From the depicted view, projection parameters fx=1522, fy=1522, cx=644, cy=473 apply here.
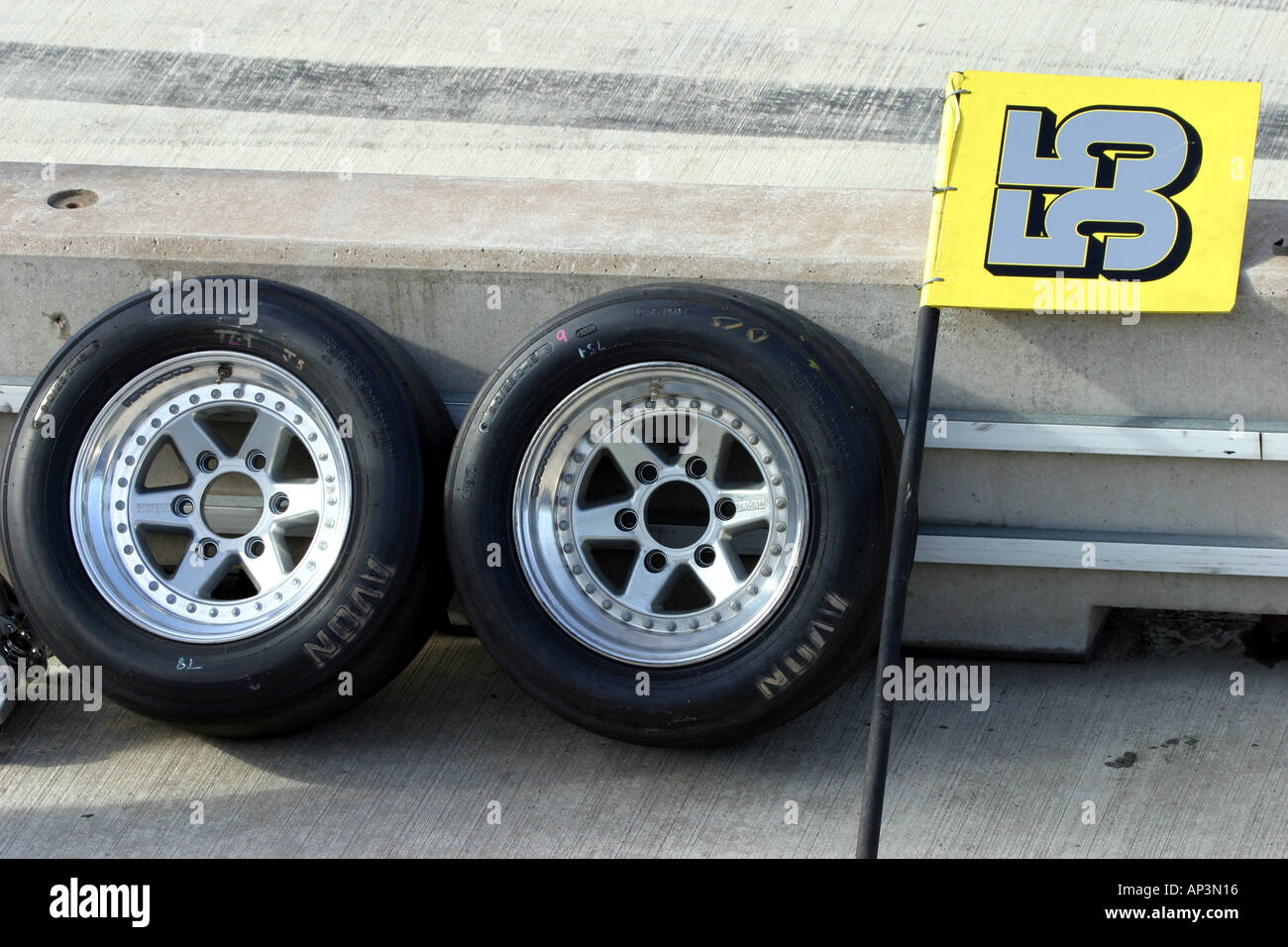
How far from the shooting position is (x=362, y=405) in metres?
4.68

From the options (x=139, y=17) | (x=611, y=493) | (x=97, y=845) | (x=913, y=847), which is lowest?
(x=97, y=845)

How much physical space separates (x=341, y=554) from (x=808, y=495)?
143 cm

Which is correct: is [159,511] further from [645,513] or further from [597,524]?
[645,513]

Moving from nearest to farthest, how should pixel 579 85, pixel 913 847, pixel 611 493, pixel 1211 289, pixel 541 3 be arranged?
1. pixel 913 847
2. pixel 1211 289
3. pixel 611 493
4. pixel 579 85
5. pixel 541 3

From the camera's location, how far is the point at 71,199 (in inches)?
222

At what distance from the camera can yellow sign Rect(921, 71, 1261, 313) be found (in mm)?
4629

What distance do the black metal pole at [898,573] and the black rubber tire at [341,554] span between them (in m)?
1.42

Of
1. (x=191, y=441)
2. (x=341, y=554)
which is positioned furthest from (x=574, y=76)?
(x=341, y=554)

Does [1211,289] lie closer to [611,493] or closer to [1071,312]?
[1071,312]

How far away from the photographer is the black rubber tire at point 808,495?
445 centimetres

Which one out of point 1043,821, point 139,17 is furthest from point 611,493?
point 139,17

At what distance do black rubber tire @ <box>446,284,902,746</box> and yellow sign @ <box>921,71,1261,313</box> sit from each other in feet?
1.71

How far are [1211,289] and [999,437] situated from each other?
77cm

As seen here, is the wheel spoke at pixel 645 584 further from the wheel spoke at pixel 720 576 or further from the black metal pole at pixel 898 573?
the black metal pole at pixel 898 573
